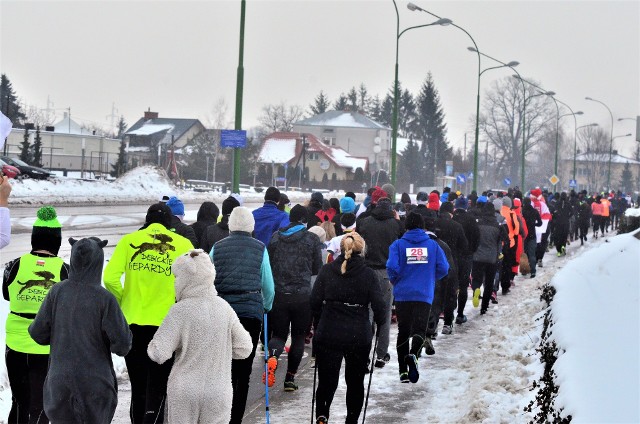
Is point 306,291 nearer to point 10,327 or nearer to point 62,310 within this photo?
point 10,327

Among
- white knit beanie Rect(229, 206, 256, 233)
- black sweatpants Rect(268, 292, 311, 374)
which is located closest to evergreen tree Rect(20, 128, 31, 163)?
black sweatpants Rect(268, 292, 311, 374)

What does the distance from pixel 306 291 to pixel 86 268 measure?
14.3 ft

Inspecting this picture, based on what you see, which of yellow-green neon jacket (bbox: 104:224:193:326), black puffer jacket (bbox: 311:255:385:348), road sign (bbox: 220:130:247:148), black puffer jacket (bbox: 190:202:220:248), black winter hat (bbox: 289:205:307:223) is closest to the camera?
yellow-green neon jacket (bbox: 104:224:193:326)

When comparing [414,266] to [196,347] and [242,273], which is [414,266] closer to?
[242,273]

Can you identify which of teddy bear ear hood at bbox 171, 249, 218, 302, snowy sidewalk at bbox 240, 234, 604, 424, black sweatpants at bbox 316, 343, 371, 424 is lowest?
snowy sidewalk at bbox 240, 234, 604, 424

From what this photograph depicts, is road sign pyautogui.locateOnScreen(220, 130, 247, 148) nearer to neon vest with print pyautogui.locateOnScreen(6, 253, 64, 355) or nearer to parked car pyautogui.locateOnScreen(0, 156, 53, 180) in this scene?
neon vest with print pyautogui.locateOnScreen(6, 253, 64, 355)

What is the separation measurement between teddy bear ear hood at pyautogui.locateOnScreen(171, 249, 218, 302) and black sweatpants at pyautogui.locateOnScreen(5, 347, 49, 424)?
1.29 m

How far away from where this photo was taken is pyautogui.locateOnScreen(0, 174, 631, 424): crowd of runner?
5.87m

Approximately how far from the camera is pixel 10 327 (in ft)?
22.3

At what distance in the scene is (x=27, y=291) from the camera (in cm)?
679

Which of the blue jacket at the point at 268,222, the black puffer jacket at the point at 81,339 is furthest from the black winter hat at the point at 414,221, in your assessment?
the black puffer jacket at the point at 81,339

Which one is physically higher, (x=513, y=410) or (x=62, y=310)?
(x=62, y=310)

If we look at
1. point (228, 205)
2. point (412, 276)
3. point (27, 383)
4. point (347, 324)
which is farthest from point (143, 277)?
point (412, 276)

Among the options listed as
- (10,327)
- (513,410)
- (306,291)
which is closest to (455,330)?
(306,291)
